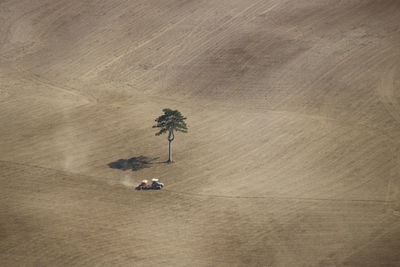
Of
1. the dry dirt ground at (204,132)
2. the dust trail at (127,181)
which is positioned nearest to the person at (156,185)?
the dry dirt ground at (204,132)

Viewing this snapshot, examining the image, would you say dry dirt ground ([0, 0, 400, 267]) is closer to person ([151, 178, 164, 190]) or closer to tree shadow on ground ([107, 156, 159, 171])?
tree shadow on ground ([107, 156, 159, 171])

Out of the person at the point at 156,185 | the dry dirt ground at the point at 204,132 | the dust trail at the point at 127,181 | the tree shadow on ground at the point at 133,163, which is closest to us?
the dry dirt ground at the point at 204,132

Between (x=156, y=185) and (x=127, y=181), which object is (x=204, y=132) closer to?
(x=156, y=185)

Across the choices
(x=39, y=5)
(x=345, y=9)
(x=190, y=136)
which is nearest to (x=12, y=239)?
(x=190, y=136)

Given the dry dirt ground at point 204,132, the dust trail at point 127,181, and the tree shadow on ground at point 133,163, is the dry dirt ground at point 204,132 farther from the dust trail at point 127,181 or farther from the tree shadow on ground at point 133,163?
the tree shadow on ground at point 133,163

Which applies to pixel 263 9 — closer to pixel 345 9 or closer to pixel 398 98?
pixel 345 9

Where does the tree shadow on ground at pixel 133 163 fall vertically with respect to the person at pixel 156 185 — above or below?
above
